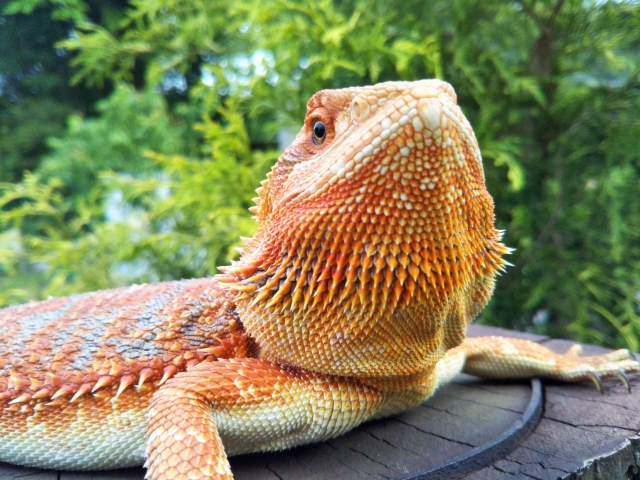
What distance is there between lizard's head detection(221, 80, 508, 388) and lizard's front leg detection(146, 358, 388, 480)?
0.19 ft

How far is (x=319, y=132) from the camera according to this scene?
817mm

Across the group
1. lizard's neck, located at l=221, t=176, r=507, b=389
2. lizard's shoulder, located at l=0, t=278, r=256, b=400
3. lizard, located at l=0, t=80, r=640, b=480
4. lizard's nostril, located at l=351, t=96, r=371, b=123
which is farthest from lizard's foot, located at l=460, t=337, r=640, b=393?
lizard's nostril, located at l=351, t=96, r=371, b=123

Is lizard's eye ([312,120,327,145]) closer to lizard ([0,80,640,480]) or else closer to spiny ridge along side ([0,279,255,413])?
lizard ([0,80,640,480])

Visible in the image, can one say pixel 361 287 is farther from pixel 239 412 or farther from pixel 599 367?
pixel 599 367

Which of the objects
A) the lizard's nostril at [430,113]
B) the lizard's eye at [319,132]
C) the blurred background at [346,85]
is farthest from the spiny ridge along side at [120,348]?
the blurred background at [346,85]

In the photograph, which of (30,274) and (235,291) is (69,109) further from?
(235,291)

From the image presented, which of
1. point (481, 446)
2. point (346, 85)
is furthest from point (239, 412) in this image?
point (346, 85)

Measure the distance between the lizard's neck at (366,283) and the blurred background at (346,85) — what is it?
4.14 ft

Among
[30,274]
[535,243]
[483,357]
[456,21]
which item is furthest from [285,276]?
Result: [30,274]

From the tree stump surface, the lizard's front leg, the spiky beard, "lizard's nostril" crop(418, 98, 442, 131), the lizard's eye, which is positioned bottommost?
the tree stump surface

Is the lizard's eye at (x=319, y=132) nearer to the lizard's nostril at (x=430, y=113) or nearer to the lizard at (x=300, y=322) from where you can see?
the lizard at (x=300, y=322)

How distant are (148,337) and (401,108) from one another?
66 centimetres

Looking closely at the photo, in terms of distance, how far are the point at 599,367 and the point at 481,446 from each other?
20.7 inches

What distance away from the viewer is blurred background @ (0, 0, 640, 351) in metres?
2.05
